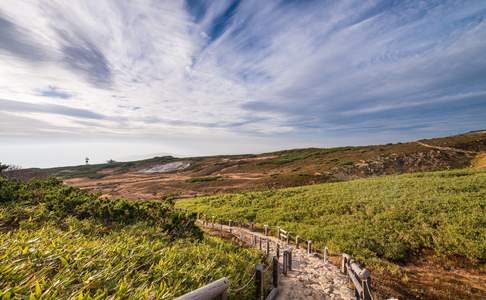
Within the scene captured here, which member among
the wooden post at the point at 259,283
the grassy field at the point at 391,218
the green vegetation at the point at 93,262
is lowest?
the grassy field at the point at 391,218

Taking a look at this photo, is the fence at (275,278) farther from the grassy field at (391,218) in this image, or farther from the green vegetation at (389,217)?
the green vegetation at (389,217)

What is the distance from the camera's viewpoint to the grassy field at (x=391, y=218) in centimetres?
1131

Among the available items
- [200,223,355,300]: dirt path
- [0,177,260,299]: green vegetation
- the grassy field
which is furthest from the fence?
the grassy field

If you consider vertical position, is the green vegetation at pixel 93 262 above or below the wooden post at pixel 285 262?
above

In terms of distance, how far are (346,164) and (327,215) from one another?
116 feet

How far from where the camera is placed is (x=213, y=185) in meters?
48.6

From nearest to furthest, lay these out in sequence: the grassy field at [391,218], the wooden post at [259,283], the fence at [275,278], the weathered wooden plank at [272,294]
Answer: the fence at [275,278]
the wooden post at [259,283]
the weathered wooden plank at [272,294]
the grassy field at [391,218]

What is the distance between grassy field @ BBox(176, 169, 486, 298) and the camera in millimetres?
11312

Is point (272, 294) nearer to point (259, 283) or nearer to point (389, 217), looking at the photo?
point (259, 283)

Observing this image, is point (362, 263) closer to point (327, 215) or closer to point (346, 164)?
point (327, 215)

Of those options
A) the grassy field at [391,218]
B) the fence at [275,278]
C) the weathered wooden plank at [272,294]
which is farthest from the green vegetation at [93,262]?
the grassy field at [391,218]

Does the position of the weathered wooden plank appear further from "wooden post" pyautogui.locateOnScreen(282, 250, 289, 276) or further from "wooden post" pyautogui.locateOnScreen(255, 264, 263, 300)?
"wooden post" pyautogui.locateOnScreen(282, 250, 289, 276)

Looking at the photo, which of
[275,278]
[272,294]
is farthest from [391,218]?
[272,294]

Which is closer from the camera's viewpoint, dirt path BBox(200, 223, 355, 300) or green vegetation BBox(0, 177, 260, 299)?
green vegetation BBox(0, 177, 260, 299)
